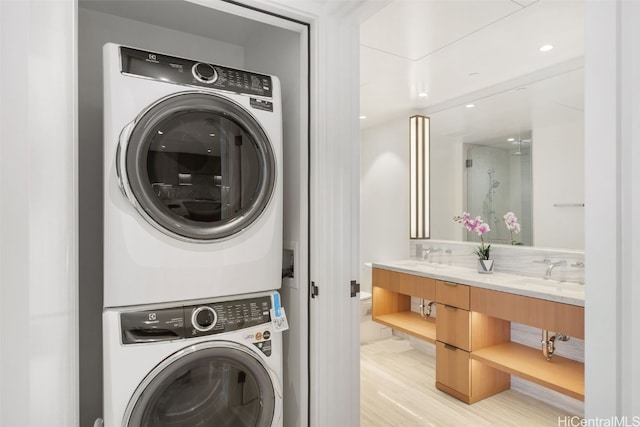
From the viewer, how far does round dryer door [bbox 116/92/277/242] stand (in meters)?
1.26

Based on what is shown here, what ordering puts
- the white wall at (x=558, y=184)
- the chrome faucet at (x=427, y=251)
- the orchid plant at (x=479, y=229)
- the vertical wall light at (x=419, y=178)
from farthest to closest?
the vertical wall light at (x=419, y=178)
the chrome faucet at (x=427, y=251)
the orchid plant at (x=479, y=229)
the white wall at (x=558, y=184)

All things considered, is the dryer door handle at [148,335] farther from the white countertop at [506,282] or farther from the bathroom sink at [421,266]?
the bathroom sink at [421,266]

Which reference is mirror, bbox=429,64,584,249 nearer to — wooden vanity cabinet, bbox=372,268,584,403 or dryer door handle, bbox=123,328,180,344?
wooden vanity cabinet, bbox=372,268,584,403

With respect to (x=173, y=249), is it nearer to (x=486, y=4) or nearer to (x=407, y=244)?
(x=486, y=4)

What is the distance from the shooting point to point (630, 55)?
23.8 inches

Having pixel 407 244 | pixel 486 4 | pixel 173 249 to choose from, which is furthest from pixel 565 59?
pixel 173 249

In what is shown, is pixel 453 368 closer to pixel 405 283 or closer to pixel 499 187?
pixel 405 283

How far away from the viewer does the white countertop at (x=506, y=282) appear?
2.10 metres

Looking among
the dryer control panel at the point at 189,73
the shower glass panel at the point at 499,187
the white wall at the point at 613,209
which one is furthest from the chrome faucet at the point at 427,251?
the white wall at the point at 613,209

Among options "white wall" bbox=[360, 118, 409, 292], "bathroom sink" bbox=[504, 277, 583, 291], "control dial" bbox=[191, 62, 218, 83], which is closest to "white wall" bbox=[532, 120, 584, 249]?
"bathroom sink" bbox=[504, 277, 583, 291]

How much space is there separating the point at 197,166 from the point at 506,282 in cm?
214

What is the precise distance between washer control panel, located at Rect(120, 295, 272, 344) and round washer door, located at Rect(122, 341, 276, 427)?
0.06m

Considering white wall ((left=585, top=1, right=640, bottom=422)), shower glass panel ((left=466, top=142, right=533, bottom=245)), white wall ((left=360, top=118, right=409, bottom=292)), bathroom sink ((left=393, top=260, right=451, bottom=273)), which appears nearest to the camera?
white wall ((left=585, top=1, right=640, bottom=422))

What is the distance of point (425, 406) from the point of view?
8.26 feet
